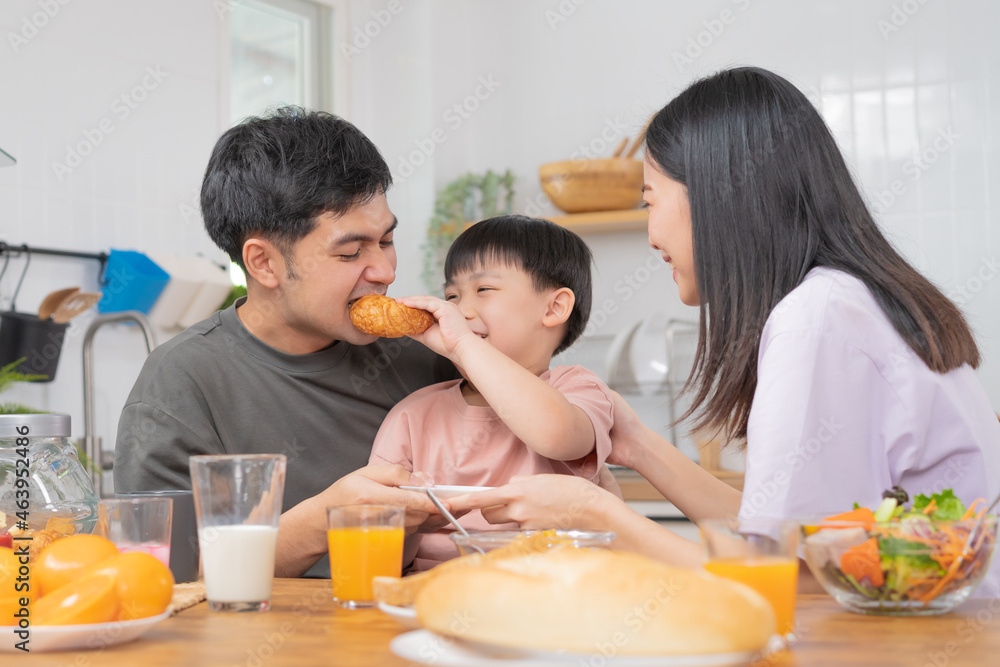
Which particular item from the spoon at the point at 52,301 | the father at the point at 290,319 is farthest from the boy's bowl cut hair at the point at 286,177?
the spoon at the point at 52,301

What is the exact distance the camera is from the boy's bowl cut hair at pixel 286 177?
173 cm

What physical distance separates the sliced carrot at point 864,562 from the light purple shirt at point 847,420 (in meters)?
0.23

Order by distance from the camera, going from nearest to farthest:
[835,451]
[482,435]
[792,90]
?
[835,451], [792,90], [482,435]

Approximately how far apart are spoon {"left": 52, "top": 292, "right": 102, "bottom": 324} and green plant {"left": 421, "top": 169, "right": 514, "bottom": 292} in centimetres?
155

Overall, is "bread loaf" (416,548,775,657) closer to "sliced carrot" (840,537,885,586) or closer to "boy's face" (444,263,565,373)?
"sliced carrot" (840,537,885,586)

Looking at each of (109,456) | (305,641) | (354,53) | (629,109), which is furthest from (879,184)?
(305,641)

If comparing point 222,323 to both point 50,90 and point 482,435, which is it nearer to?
point 482,435

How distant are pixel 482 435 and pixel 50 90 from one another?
2.26m

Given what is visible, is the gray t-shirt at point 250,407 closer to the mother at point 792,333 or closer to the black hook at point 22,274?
the mother at point 792,333

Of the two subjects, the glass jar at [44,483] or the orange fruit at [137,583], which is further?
the glass jar at [44,483]

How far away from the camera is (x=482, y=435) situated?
166 centimetres

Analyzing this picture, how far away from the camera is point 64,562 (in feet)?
2.97

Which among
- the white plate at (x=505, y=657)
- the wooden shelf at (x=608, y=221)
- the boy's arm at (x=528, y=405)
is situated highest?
the wooden shelf at (x=608, y=221)

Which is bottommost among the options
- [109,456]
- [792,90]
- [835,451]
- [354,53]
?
[109,456]
